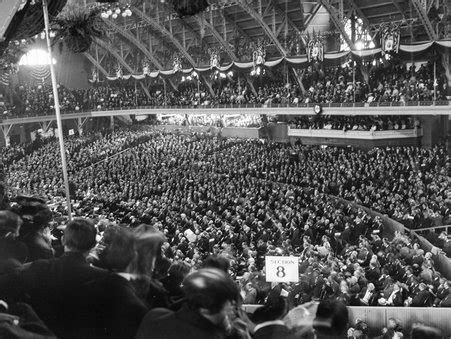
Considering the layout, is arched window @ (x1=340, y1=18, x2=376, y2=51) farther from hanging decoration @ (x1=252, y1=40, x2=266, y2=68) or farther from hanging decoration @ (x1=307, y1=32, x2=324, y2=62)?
hanging decoration @ (x1=252, y1=40, x2=266, y2=68)

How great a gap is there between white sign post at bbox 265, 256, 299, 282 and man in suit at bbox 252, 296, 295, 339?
625 centimetres

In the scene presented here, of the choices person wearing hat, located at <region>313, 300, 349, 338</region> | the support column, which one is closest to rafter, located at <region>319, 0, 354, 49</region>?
the support column

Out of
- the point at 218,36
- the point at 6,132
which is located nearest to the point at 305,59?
the point at 218,36

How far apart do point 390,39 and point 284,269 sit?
23453mm

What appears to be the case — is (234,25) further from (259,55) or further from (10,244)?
(10,244)

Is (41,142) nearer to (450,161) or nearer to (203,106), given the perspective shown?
(203,106)

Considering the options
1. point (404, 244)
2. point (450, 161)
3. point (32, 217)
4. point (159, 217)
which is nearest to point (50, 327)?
point (32, 217)

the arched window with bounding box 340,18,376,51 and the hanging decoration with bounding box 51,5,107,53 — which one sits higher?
the arched window with bounding box 340,18,376,51

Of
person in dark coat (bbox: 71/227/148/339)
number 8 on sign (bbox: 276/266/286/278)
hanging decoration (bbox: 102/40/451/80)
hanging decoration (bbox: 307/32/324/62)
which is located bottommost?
→ number 8 on sign (bbox: 276/266/286/278)

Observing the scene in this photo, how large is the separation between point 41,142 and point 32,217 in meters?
42.9

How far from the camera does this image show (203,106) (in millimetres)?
43156

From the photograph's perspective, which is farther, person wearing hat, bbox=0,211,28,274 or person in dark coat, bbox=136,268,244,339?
person wearing hat, bbox=0,211,28,274

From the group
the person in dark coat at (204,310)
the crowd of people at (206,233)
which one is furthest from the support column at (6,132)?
the person in dark coat at (204,310)

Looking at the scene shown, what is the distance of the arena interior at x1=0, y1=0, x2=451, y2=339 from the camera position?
2.91 metres
